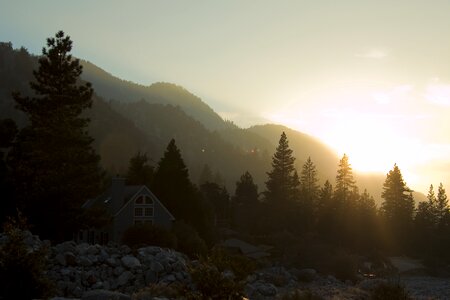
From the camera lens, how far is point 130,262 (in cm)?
2691

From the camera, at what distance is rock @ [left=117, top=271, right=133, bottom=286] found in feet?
83.4

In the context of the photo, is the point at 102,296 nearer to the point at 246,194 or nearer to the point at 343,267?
the point at 343,267

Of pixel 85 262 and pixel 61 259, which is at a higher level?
pixel 61 259

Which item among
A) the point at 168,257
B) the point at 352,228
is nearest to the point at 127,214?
the point at 168,257

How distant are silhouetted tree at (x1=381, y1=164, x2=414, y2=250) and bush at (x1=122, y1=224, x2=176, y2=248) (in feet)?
185

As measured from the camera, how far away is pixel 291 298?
23000 mm

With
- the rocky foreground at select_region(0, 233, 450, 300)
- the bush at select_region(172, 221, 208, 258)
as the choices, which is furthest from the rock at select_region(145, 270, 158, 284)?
the bush at select_region(172, 221, 208, 258)

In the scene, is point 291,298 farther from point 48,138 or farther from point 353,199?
point 353,199

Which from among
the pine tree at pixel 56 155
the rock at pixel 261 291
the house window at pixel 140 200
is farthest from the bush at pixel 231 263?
the house window at pixel 140 200

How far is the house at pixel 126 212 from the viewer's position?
50125mm

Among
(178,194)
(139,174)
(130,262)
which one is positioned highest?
(139,174)

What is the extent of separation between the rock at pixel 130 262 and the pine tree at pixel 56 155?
9435 millimetres

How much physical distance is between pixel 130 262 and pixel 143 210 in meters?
24.8

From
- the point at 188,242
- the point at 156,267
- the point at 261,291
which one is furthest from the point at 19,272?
the point at 188,242
